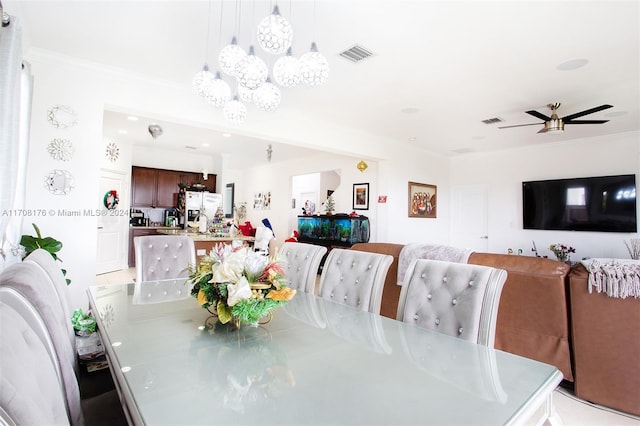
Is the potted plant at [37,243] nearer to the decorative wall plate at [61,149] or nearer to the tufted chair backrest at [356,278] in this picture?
the decorative wall plate at [61,149]

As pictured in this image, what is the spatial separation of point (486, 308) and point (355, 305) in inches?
31.1

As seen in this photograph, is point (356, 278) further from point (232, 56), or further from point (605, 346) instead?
point (605, 346)

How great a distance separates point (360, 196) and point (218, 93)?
4.48m

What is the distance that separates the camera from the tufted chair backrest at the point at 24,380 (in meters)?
0.50

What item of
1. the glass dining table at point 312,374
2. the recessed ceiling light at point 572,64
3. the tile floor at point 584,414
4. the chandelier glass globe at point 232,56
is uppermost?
the recessed ceiling light at point 572,64

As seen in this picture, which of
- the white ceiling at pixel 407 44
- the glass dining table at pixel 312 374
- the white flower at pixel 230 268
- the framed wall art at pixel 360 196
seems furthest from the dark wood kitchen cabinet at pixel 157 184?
the white flower at pixel 230 268

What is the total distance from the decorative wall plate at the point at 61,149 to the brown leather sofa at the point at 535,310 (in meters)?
3.62

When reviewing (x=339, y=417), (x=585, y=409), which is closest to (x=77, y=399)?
(x=339, y=417)

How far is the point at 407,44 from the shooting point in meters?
2.64

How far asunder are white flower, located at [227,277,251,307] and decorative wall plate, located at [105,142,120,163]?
6.20m

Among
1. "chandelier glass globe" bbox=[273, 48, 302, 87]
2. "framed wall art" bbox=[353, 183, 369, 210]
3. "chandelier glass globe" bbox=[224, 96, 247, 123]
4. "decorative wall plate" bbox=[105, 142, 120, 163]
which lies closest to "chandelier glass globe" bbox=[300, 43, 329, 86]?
"chandelier glass globe" bbox=[273, 48, 302, 87]

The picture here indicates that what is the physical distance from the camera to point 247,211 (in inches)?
360

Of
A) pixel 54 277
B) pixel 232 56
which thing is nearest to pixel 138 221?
pixel 54 277

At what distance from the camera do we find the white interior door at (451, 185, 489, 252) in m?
6.67
